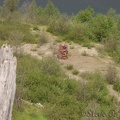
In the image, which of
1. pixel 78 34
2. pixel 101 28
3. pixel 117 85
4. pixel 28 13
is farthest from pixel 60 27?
pixel 117 85

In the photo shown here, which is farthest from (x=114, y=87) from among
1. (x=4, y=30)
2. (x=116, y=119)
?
(x=4, y=30)

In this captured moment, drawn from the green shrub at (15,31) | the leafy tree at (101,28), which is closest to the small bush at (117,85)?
the green shrub at (15,31)

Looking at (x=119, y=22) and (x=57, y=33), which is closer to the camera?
(x=57, y=33)

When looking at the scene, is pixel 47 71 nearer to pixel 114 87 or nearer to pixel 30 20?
pixel 114 87

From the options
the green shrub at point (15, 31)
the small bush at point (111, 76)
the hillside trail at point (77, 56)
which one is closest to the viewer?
the small bush at point (111, 76)

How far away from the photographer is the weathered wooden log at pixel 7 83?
848 cm

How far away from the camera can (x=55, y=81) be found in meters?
16.4

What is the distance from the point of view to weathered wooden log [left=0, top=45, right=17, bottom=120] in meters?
8.48

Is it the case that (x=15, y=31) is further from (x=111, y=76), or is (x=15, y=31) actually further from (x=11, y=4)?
(x=111, y=76)

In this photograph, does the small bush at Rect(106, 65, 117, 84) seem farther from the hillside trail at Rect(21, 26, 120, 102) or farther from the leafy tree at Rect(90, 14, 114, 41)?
the leafy tree at Rect(90, 14, 114, 41)

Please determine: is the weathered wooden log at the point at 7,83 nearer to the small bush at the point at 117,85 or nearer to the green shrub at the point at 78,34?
the small bush at the point at 117,85

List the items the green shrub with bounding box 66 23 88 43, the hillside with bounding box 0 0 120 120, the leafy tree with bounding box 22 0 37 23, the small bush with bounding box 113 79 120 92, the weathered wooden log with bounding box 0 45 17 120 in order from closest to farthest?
1. the weathered wooden log with bounding box 0 45 17 120
2. the hillside with bounding box 0 0 120 120
3. the small bush with bounding box 113 79 120 92
4. the green shrub with bounding box 66 23 88 43
5. the leafy tree with bounding box 22 0 37 23

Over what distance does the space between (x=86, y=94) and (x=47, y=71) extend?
376cm


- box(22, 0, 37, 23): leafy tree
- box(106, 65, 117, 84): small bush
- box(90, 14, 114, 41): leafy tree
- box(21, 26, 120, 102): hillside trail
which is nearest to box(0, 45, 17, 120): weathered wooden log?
box(21, 26, 120, 102): hillside trail
